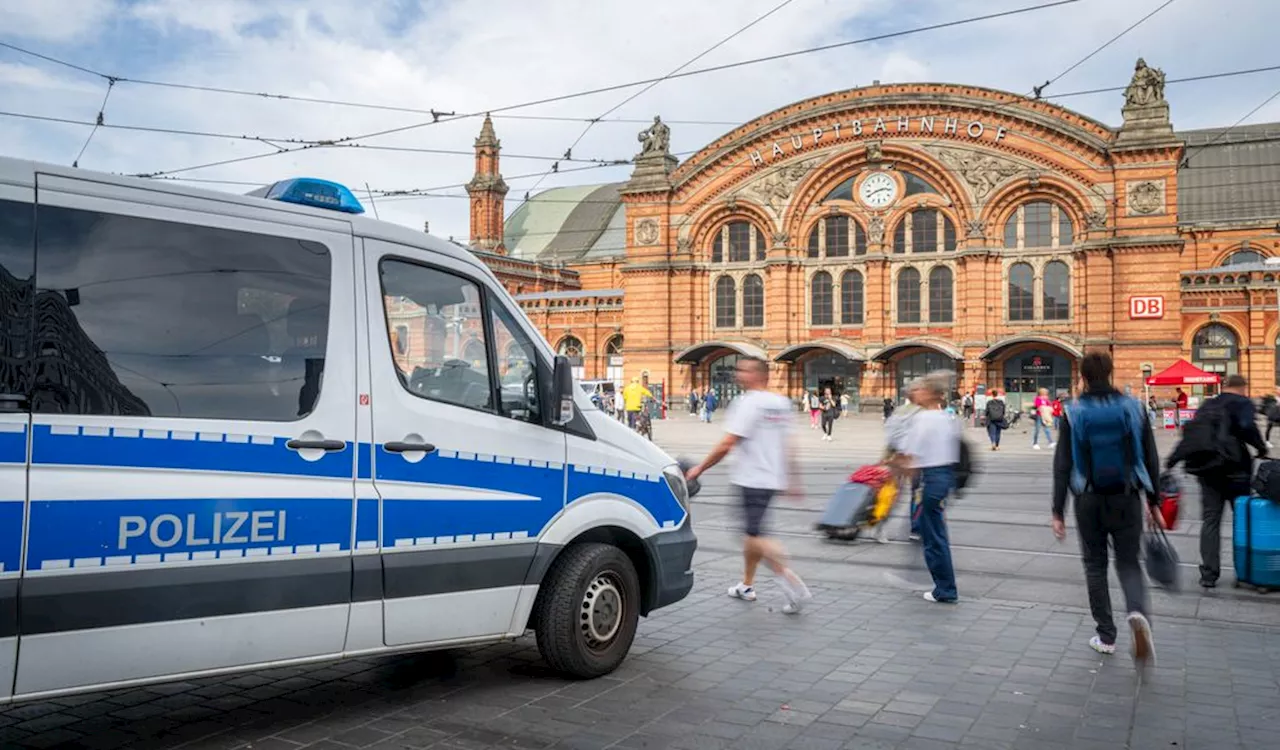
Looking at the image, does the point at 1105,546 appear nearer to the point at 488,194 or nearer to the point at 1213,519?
the point at 1213,519

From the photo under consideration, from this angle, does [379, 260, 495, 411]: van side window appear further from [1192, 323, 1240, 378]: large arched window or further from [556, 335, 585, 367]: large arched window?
[556, 335, 585, 367]: large arched window

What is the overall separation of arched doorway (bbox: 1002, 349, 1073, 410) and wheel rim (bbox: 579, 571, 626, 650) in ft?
138

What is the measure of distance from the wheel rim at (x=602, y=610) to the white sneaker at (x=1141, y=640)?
294 centimetres

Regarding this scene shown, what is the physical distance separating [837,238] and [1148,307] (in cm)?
1340

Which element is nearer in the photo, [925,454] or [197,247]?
[197,247]

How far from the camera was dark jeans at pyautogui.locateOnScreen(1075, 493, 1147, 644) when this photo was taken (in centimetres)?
620

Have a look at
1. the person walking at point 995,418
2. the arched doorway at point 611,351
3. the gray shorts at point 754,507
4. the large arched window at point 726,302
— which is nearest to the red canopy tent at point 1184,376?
the person walking at point 995,418

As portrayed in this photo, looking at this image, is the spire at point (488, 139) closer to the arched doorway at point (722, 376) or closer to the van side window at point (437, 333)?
the arched doorway at point (722, 376)

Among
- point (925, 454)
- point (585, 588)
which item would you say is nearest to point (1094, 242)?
point (925, 454)

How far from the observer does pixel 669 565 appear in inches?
251

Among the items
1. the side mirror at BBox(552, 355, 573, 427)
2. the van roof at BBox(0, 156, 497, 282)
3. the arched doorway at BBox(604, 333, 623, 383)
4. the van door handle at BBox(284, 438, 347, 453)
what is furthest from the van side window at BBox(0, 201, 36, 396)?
the arched doorway at BBox(604, 333, 623, 383)

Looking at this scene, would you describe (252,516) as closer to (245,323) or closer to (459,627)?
(245,323)

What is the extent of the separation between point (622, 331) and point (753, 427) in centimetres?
4798

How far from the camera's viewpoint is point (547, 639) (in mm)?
5707
